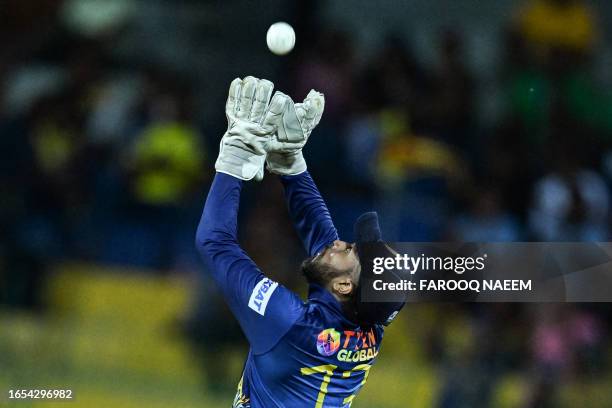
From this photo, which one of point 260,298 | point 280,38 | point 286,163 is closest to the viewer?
point 260,298

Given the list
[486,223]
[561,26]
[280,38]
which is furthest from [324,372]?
[561,26]

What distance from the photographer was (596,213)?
7172 mm

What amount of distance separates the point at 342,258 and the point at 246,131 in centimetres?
65

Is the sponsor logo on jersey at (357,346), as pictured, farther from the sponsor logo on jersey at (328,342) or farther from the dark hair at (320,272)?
the dark hair at (320,272)

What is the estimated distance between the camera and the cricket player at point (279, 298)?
382 cm

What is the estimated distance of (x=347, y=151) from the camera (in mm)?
7625

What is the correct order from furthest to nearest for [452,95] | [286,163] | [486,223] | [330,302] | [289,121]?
[452,95]
[486,223]
[286,163]
[289,121]
[330,302]

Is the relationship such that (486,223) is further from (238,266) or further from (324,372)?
(238,266)

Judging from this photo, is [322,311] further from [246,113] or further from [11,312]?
[11,312]

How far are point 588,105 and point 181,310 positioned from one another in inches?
146

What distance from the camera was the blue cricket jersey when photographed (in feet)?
12.5

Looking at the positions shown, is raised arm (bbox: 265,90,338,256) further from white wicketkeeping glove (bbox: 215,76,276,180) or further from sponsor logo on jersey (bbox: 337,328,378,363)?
sponsor logo on jersey (bbox: 337,328,378,363)

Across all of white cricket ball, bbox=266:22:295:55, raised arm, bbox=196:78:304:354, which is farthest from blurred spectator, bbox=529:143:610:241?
raised arm, bbox=196:78:304:354

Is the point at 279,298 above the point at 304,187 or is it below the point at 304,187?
below
